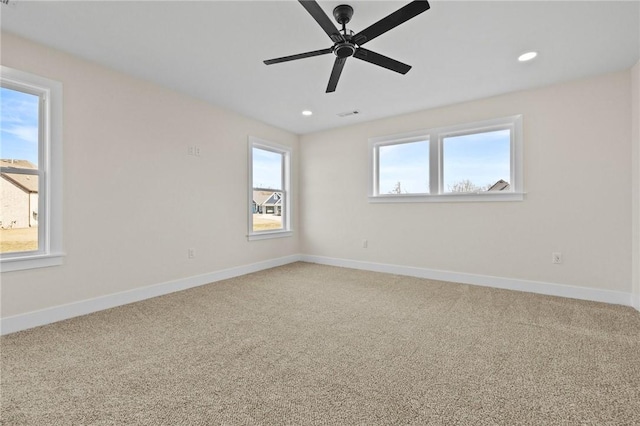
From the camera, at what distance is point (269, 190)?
5051 mm

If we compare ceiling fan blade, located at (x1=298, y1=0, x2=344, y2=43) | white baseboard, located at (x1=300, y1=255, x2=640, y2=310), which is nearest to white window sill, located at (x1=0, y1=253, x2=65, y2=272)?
ceiling fan blade, located at (x1=298, y1=0, x2=344, y2=43)

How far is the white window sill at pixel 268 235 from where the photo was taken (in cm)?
459

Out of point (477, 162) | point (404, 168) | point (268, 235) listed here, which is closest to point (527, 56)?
point (477, 162)

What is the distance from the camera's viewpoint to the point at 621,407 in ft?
4.76

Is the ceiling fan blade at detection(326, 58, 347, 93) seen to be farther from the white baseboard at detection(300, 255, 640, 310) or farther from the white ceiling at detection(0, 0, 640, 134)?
the white baseboard at detection(300, 255, 640, 310)

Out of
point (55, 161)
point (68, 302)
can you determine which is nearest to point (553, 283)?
point (68, 302)

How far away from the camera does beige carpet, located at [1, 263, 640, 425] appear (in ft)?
4.66

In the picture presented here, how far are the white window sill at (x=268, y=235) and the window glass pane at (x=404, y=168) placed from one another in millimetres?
1863

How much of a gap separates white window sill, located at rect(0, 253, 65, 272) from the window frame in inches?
90.9

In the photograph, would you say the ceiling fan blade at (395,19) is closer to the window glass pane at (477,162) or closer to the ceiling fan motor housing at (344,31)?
the ceiling fan motor housing at (344,31)

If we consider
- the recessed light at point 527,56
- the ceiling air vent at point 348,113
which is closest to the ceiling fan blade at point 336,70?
the ceiling air vent at point 348,113

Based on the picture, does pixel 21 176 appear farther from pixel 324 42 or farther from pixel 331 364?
pixel 331 364

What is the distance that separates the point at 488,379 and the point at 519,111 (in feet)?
10.8

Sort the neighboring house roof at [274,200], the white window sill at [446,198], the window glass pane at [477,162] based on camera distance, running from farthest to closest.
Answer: the neighboring house roof at [274,200], the window glass pane at [477,162], the white window sill at [446,198]
